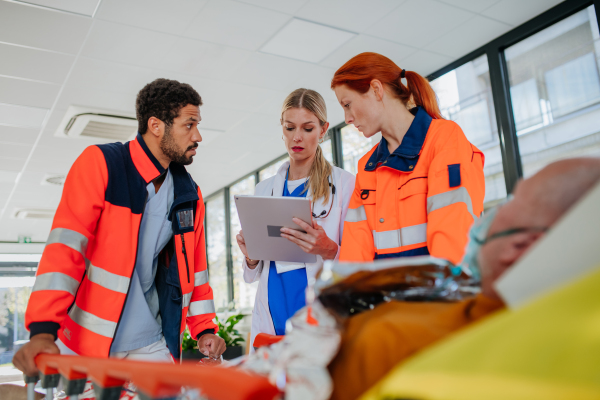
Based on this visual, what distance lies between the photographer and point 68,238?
1.46 m

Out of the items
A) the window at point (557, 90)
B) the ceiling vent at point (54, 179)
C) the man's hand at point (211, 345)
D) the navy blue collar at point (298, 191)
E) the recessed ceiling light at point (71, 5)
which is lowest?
the man's hand at point (211, 345)

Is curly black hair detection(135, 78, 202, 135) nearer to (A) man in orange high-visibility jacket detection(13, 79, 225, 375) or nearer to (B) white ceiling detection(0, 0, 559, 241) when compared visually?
(A) man in orange high-visibility jacket detection(13, 79, 225, 375)

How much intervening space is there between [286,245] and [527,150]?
8.46 ft

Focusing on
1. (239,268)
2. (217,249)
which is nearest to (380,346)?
(239,268)

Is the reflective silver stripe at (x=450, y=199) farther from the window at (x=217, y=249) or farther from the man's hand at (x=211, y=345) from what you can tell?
the window at (x=217, y=249)

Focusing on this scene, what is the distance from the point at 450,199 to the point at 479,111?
294cm

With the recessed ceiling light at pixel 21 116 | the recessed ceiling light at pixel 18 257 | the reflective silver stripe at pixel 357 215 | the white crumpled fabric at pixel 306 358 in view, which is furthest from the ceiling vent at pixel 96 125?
the recessed ceiling light at pixel 18 257

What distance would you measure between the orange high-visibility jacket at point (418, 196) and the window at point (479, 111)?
7.99 feet

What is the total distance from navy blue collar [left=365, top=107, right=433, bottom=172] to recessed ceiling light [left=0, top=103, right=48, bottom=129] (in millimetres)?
4176

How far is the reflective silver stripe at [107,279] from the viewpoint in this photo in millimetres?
1558

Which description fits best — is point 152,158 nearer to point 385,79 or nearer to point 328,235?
point 328,235

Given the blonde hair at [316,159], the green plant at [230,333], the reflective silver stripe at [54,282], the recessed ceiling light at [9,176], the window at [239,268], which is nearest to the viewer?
the reflective silver stripe at [54,282]

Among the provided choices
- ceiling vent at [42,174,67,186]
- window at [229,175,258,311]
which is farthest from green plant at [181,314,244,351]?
ceiling vent at [42,174,67,186]

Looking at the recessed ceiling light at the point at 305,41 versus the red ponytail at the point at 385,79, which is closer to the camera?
the red ponytail at the point at 385,79
